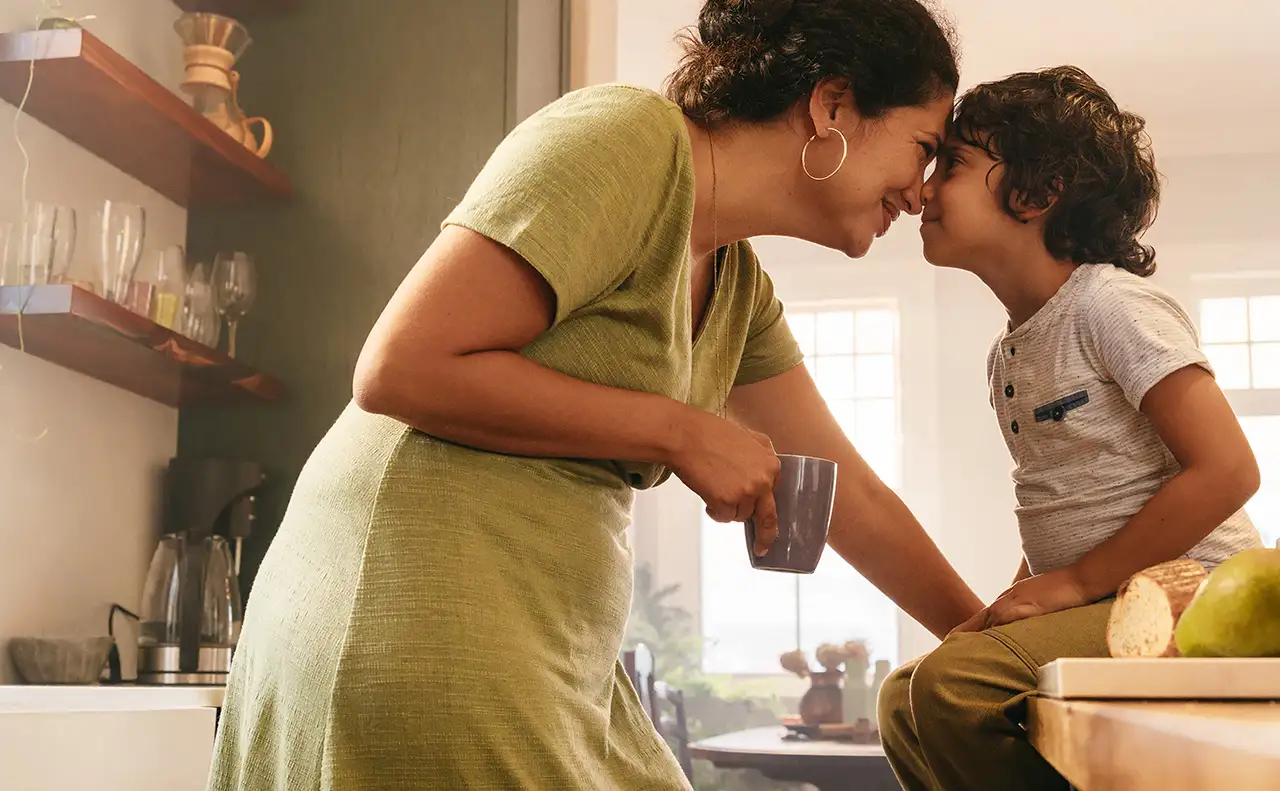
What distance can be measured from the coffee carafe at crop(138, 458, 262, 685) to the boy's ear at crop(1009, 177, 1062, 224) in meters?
1.43

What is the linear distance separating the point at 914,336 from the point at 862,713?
1.61 meters

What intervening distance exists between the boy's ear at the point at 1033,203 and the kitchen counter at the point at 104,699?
1220 mm

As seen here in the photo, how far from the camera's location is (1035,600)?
1.15m

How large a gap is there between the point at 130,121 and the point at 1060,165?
4.96ft

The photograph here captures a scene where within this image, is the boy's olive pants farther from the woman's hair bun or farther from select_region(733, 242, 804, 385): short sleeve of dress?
the woman's hair bun

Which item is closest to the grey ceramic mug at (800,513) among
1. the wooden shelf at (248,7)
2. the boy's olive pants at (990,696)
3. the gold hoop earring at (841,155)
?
the boy's olive pants at (990,696)

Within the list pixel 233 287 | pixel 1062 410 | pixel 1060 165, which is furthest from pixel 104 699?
pixel 1060 165

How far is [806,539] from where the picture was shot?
1003 millimetres

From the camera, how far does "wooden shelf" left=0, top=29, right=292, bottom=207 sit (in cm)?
192

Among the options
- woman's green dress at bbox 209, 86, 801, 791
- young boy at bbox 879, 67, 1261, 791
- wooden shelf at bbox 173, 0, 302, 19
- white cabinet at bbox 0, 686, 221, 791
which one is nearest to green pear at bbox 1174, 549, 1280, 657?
young boy at bbox 879, 67, 1261, 791

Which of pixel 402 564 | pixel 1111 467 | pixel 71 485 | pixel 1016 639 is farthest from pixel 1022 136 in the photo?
pixel 71 485

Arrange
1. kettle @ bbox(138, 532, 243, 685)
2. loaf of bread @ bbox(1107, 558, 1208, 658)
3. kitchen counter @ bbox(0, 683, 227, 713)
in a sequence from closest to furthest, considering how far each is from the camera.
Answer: loaf of bread @ bbox(1107, 558, 1208, 658) → kitchen counter @ bbox(0, 683, 227, 713) → kettle @ bbox(138, 532, 243, 685)

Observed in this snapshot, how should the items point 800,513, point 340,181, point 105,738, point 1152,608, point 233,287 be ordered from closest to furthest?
point 1152,608, point 800,513, point 105,738, point 233,287, point 340,181

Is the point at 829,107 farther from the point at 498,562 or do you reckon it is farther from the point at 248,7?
the point at 248,7
